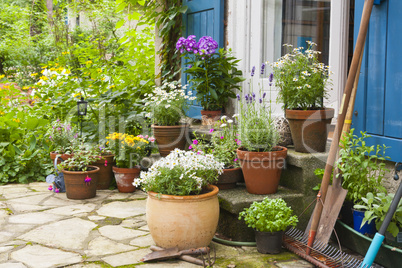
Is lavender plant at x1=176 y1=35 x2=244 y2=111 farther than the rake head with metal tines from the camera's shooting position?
Yes

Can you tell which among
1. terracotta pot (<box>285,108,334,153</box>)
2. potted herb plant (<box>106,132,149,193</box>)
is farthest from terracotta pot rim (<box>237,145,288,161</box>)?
potted herb plant (<box>106,132,149,193</box>)

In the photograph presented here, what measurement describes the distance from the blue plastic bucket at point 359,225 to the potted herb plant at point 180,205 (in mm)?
865

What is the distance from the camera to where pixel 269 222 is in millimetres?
2686

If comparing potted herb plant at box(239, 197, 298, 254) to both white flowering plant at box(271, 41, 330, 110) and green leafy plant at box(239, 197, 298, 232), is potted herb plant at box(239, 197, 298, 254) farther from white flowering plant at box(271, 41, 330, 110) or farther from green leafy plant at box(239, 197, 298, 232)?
white flowering plant at box(271, 41, 330, 110)

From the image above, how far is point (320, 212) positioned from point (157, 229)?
3.29 feet

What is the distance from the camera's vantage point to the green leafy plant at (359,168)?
2.67m

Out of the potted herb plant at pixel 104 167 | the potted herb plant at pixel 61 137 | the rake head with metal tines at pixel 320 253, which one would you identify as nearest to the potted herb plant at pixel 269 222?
the rake head with metal tines at pixel 320 253

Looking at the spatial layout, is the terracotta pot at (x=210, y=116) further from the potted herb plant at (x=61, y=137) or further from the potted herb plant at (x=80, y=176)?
the potted herb plant at (x=61, y=137)

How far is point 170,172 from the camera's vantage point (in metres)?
2.82

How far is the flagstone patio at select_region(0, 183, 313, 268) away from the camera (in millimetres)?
2633

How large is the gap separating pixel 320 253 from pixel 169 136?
2131mm

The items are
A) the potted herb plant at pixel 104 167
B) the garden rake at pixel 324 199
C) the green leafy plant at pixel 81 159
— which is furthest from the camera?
the potted herb plant at pixel 104 167

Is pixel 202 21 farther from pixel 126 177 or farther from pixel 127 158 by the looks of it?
pixel 126 177

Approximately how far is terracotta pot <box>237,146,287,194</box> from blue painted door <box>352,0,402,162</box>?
1.89 feet
